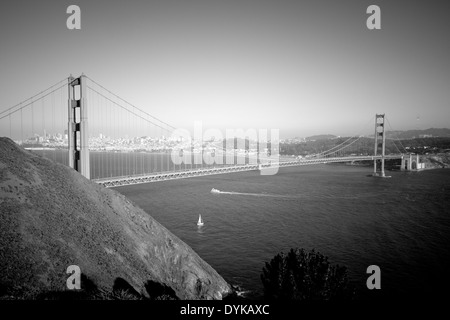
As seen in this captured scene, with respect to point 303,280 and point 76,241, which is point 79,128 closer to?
point 76,241

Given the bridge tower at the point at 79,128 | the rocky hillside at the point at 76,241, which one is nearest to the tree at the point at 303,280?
the rocky hillside at the point at 76,241

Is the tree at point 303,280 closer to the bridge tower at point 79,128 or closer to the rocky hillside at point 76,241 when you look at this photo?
the rocky hillside at point 76,241

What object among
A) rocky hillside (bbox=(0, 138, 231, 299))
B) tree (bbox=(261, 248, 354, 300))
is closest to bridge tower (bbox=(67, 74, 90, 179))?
rocky hillside (bbox=(0, 138, 231, 299))

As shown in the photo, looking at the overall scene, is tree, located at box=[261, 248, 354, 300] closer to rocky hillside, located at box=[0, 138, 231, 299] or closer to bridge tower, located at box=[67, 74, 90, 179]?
rocky hillside, located at box=[0, 138, 231, 299]

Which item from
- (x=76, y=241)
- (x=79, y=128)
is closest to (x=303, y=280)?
(x=76, y=241)

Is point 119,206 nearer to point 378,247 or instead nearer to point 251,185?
point 378,247
